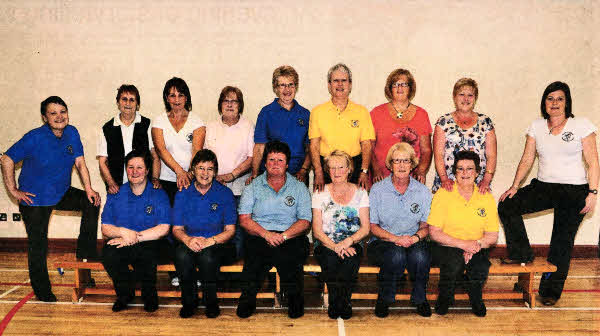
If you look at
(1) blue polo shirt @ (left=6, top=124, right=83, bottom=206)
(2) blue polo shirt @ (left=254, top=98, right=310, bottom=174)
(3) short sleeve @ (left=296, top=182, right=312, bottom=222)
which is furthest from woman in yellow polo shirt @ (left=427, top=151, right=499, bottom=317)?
(1) blue polo shirt @ (left=6, top=124, right=83, bottom=206)

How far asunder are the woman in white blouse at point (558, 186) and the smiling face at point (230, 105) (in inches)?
89.0

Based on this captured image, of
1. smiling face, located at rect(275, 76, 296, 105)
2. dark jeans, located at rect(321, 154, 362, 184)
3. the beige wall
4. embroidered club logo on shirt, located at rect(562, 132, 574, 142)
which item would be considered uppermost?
the beige wall

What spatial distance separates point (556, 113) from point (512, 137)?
3.74ft

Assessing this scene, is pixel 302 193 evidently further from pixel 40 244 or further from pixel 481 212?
pixel 40 244

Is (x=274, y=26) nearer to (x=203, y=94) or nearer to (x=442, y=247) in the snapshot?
(x=203, y=94)

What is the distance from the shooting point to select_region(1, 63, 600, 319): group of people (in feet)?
10.6

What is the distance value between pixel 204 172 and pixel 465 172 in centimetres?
183

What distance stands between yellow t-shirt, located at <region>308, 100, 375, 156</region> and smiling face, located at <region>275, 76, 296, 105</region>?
0.27 metres

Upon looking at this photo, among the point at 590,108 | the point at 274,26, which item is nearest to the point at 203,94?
the point at 274,26

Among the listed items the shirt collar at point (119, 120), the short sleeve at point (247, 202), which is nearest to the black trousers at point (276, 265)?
the short sleeve at point (247, 202)

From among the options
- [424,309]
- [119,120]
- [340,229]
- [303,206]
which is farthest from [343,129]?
[119,120]

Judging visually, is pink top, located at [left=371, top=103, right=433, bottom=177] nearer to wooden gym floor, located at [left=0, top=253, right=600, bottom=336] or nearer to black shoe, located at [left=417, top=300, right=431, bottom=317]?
black shoe, located at [left=417, top=300, right=431, bottom=317]

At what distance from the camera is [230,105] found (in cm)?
367

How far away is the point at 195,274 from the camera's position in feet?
10.7
